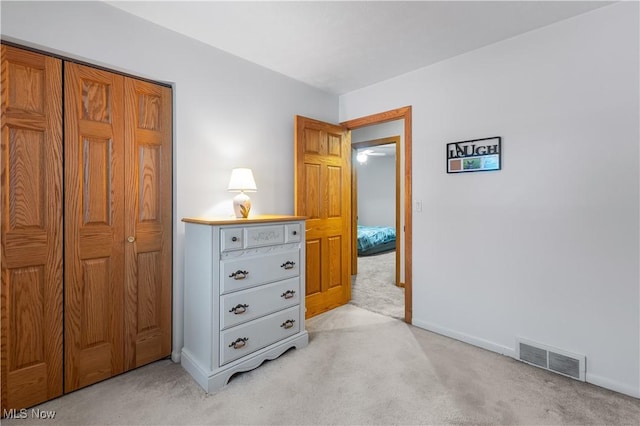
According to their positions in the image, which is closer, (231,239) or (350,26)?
(231,239)

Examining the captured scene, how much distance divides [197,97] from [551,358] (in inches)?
126

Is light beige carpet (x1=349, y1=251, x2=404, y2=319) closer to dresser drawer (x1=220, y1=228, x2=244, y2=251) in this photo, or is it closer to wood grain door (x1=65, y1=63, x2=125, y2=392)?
dresser drawer (x1=220, y1=228, x2=244, y2=251)

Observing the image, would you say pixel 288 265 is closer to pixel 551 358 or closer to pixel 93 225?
pixel 93 225

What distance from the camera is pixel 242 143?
2.65m

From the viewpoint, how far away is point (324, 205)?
3.21m

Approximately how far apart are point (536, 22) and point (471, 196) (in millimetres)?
1269

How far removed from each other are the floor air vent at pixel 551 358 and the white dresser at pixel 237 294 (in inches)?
66.1

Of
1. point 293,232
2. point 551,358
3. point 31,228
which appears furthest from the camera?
point 293,232

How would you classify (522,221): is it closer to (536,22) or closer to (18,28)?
(536,22)

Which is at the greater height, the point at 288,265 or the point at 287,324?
the point at 288,265

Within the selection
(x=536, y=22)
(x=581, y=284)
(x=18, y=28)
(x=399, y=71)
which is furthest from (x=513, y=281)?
(x=18, y=28)

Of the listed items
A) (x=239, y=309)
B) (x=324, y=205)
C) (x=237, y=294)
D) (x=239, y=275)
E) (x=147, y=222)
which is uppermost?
(x=324, y=205)

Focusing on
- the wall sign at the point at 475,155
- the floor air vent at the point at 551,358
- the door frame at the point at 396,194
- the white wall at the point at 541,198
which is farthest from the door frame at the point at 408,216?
the door frame at the point at 396,194

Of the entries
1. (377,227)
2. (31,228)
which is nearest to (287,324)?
(31,228)
